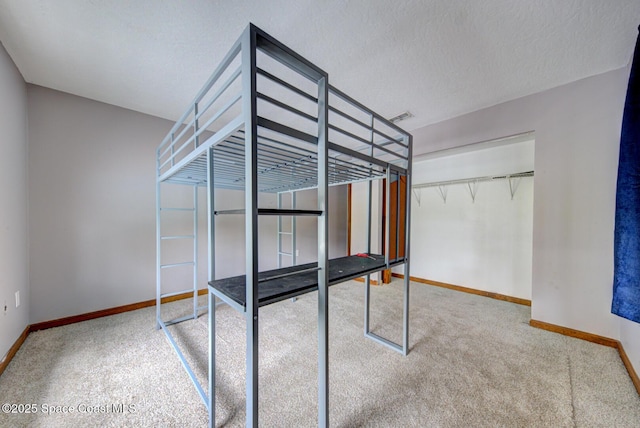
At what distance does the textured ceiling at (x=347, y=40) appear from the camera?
138 cm

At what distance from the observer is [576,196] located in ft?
6.77

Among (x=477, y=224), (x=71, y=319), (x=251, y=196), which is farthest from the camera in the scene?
(x=477, y=224)

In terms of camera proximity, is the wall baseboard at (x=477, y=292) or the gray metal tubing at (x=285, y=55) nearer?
the gray metal tubing at (x=285, y=55)

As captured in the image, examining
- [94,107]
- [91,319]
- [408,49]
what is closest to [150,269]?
[91,319]

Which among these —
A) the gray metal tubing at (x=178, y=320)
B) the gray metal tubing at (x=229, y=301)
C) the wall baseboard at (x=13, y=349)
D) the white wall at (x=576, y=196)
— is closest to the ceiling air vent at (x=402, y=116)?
the white wall at (x=576, y=196)

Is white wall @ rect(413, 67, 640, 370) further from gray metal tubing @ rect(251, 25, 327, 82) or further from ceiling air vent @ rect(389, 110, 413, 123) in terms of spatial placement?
gray metal tubing @ rect(251, 25, 327, 82)

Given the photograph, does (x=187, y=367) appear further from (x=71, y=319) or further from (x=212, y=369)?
(x=71, y=319)

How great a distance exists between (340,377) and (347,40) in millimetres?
2425

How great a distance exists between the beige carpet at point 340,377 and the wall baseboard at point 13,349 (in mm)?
48

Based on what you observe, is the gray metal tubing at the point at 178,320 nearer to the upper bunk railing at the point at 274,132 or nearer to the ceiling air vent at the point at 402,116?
the upper bunk railing at the point at 274,132

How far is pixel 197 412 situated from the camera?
1.28 metres

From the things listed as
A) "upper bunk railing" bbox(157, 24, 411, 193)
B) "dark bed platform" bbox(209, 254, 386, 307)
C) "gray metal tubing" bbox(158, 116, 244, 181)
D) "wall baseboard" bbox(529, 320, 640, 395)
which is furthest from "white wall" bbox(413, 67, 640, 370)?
"gray metal tubing" bbox(158, 116, 244, 181)

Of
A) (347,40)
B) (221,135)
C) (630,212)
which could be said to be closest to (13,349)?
(221,135)

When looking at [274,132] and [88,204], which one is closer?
[274,132]
